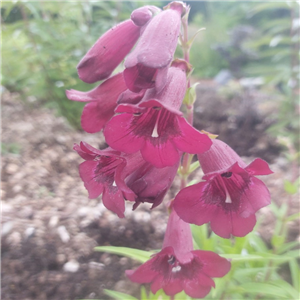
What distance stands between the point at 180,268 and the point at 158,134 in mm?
521

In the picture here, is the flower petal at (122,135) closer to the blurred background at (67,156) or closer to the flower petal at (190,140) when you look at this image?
the flower petal at (190,140)

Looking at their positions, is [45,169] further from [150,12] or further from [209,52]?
[209,52]

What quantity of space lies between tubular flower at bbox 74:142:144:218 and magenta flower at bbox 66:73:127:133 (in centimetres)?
13

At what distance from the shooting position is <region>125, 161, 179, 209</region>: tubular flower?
720 millimetres

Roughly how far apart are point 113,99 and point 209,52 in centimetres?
672

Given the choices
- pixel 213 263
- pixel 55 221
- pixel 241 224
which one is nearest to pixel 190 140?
pixel 241 224

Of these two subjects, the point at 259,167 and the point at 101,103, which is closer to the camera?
the point at 259,167

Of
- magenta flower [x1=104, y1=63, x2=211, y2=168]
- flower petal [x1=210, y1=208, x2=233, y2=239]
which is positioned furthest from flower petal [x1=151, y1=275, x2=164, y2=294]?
magenta flower [x1=104, y1=63, x2=211, y2=168]

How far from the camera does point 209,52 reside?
22.9 feet

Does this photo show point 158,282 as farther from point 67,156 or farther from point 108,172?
point 67,156

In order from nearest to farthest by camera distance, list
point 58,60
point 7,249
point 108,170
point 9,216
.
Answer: point 108,170, point 7,249, point 9,216, point 58,60

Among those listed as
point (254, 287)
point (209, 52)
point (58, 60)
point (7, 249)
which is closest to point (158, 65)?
point (254, 287)

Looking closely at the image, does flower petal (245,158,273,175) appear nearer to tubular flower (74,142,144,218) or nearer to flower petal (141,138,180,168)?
flower petal (141,138,180,168)

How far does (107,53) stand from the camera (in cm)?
84
